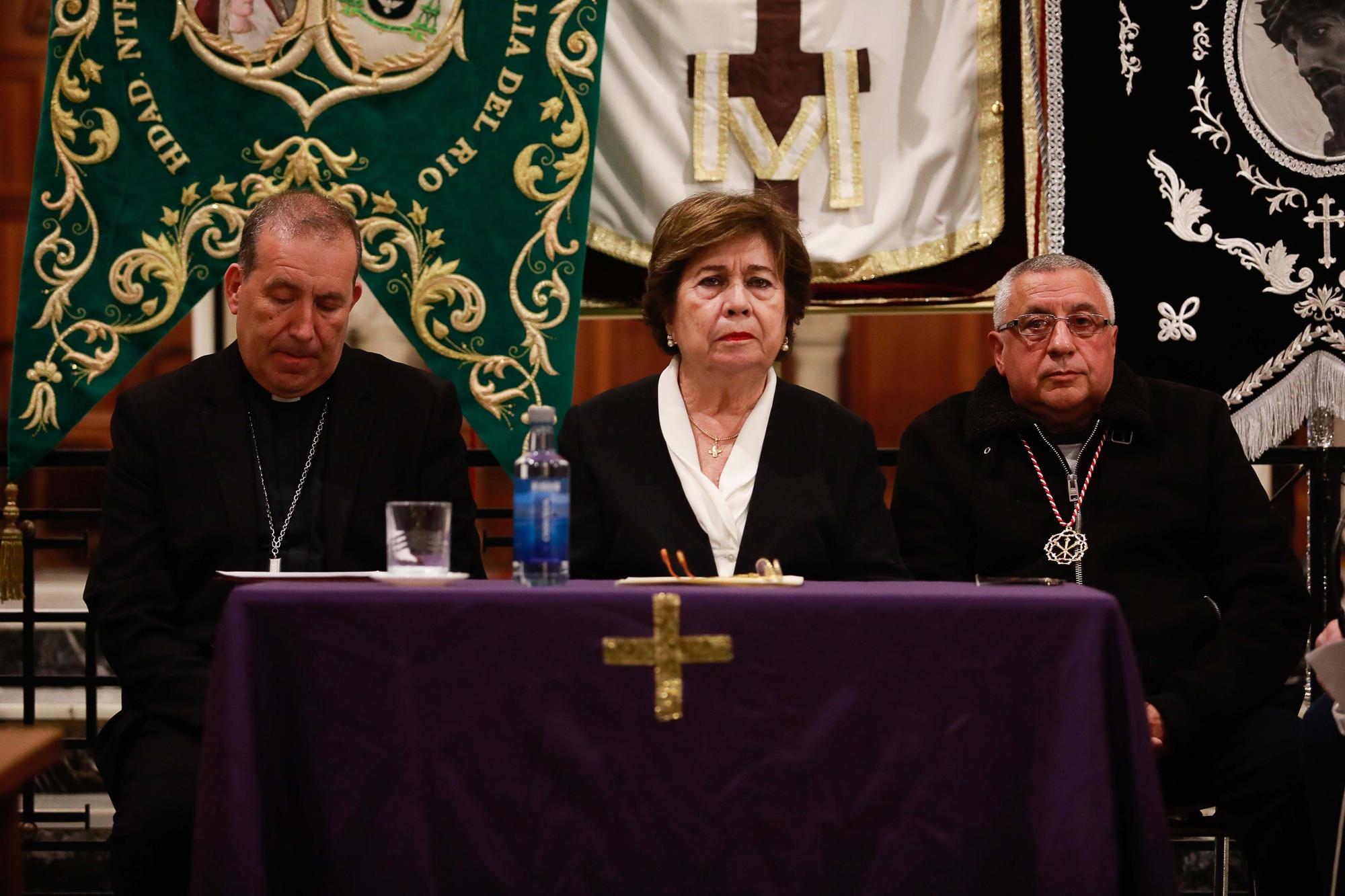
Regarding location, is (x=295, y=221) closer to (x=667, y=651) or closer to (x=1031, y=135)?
(x=667, y=651)

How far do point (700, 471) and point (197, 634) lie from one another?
101 centimetres

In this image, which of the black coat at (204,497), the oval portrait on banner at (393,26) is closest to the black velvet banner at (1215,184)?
the oval portrait on banner at (393,26)

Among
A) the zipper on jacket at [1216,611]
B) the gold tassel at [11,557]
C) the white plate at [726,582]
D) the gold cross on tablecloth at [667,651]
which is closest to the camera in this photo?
the gold cross on tablecloth at [667,651]

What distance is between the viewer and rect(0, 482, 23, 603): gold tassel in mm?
3211

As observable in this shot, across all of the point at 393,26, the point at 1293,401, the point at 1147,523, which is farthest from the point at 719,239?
the point at 1293,401

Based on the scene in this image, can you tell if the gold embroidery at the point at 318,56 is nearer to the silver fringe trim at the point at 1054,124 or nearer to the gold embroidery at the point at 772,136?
the gold embroidery at the point at 772,136

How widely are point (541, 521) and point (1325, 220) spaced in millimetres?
2475

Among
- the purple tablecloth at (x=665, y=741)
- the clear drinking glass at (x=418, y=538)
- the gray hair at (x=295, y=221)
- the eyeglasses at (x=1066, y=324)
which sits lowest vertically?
the purple tablecloth at (x=665, y=741)

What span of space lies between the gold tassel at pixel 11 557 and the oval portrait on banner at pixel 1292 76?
3.33 metres

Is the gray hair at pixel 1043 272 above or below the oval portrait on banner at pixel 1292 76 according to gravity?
below

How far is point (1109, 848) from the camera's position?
1.74m

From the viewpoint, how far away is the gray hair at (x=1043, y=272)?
2.94 metres

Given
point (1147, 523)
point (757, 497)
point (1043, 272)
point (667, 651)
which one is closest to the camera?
point (667, 651)

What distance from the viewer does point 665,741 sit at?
71.8 inches
